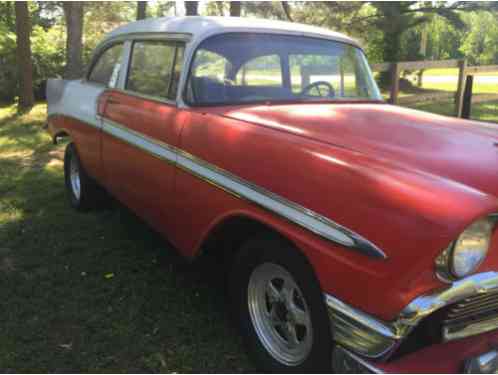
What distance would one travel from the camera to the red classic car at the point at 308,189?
1724 millimetres

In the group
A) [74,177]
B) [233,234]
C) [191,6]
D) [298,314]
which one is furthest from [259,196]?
[191,6]

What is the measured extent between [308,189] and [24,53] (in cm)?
1212

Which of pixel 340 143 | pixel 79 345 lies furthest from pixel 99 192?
pixel 340 143

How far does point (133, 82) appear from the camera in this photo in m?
3.73

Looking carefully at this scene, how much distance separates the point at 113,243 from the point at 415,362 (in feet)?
9.57

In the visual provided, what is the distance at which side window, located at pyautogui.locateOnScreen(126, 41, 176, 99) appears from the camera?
3.30 metres

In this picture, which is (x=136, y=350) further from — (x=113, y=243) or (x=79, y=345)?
(x=113, y=243)

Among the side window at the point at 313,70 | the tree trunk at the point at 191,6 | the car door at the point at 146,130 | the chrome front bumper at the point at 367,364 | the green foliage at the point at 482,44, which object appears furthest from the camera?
the green foliage at the point at 482,44

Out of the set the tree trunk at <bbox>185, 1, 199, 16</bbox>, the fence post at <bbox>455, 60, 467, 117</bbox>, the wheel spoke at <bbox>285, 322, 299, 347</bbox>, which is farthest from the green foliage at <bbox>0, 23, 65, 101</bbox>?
the wheel spoke at <bbox>285, 322, 299, 347</bbox>

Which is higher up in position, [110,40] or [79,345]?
[110,40]

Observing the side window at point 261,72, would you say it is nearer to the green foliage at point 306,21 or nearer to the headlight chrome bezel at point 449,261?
the headlight chrome bezel at point 449,261

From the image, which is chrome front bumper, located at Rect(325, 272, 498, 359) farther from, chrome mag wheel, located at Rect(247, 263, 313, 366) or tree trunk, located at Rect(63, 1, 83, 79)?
tree trunk, located at Rect(63, 1, 83, 79)

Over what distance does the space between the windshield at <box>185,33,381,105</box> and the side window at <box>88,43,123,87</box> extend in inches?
46.8

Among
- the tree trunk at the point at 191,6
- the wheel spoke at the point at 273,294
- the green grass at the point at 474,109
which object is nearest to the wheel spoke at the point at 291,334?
the wheel spoke at the point at 273,294
